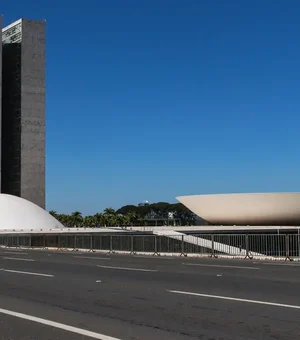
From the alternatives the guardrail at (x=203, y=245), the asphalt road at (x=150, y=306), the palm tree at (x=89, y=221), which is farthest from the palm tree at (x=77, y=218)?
the asphalt road at (x=150, y=306)

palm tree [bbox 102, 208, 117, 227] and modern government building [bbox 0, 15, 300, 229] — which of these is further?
palm tree [bbox 102, 208, 117, 227]

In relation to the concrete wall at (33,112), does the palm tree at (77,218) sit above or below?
below

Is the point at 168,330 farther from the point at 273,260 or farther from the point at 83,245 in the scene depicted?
the point at 83,245

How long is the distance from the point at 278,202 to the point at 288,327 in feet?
229

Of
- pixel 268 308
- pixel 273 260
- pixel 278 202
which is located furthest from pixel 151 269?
pixel 278 202

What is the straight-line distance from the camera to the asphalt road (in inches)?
306

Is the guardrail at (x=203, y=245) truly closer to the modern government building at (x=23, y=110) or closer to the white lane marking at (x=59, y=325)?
the white lane marking at (x=59, y=325)

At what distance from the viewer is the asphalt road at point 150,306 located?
25.5 feet

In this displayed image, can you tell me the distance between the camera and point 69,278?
15.6m

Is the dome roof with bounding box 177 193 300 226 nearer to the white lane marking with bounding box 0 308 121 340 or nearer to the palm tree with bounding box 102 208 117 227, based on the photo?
the palm tree with bounding box 102 208 117 227

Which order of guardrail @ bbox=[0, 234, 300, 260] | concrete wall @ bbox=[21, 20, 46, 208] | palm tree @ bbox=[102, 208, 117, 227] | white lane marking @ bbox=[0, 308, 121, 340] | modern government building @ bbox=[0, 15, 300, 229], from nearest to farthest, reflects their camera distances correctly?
1. white lane marking @ bbox=[0, 308, 121, 340]
2. guardrail @ bbox=[0, 234, 300, 260]
3. concrete wall @ bbox=[21, 20, 46, 208]
4. modern government building @ bbox=[0, 15, 300, 229]
5. palm tree @ bbox=[102, 208, 117, 227]

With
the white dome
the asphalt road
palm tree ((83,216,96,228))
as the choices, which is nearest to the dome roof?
the white dome

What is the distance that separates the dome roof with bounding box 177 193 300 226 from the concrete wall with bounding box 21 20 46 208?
47.2m

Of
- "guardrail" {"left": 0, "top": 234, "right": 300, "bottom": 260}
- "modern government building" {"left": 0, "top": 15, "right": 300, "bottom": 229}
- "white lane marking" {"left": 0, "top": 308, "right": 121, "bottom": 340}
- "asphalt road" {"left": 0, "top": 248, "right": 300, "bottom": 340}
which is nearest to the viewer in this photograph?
"white lane marking" {"left": 0, "top": 308, "right": 121, "bottom": 340}
